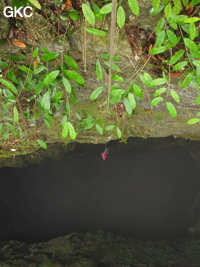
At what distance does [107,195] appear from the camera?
592cm

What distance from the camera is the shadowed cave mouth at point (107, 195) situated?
5398mm

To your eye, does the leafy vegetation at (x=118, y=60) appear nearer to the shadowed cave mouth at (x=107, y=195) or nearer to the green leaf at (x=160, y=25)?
the green leaf at (x=160, y=25)

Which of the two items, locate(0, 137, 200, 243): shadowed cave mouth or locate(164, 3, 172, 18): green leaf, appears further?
locate(0, 137, 200, 243): shadowed cave mouth

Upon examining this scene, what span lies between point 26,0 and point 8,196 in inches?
192

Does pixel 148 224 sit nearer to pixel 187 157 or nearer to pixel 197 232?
pixel 197 232

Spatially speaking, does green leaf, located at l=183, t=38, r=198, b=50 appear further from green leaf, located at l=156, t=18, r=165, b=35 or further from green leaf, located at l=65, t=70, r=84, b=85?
green leaf, located at l=65, t=70, r=84, b=85

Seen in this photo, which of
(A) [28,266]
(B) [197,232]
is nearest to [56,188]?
(A) [28,266]

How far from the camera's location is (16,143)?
257 centimetres

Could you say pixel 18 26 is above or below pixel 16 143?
above

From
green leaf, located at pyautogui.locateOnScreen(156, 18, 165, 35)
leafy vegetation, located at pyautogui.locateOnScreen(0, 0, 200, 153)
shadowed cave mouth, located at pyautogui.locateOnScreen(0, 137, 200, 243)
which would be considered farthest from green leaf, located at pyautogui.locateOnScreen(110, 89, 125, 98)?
shadowed cave mouth, located at pyautogui.locateOnScreen(0, 137, 200, 243)

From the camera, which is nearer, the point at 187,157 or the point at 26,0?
the point at 26,0

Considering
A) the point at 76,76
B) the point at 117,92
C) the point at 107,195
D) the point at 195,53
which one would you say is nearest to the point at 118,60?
the point at 117,92

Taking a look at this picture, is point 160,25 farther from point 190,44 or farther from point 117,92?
point 117,92

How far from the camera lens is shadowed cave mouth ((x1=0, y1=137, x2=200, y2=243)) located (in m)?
5.40
